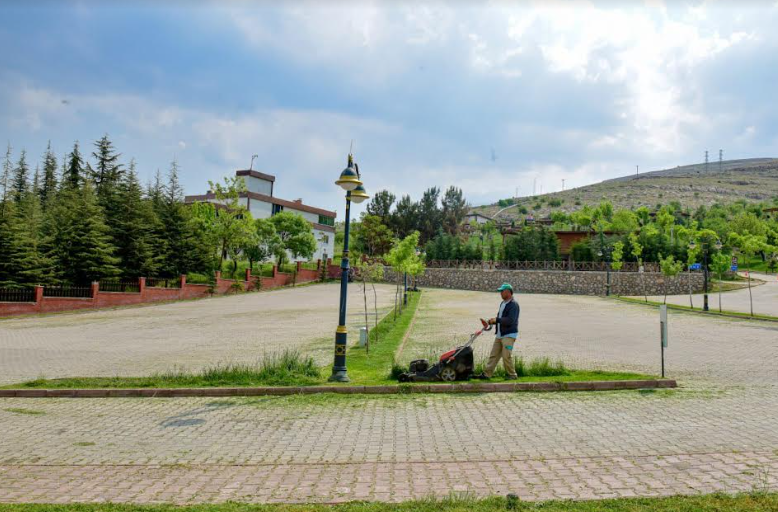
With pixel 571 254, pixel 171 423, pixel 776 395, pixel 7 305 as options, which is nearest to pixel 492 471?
pixel 171 423

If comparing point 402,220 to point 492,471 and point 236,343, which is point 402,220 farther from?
point 492,471

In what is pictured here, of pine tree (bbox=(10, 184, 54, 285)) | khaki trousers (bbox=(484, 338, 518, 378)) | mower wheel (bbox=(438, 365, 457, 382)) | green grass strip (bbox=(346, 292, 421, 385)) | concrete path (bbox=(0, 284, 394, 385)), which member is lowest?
concrete path (bbox=(0, 284, 394, 385))

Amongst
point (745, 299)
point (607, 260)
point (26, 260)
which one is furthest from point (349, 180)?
point (607, 260)

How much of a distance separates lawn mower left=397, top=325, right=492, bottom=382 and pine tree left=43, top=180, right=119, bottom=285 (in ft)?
89.2

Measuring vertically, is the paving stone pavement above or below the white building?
below

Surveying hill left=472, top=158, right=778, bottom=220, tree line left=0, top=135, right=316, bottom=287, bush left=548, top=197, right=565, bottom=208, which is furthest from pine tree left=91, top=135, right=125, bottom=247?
bush left=548, top=197, right=565, bottom=208

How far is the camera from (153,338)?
16953 mm

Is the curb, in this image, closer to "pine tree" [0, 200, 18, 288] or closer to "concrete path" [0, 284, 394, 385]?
"concrete path" [0, 284, 394, 385]

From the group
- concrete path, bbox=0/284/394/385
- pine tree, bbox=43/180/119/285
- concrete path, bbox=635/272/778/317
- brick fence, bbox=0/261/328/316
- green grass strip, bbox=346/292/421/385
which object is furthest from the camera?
concrete path, bbox=635/272/778/317

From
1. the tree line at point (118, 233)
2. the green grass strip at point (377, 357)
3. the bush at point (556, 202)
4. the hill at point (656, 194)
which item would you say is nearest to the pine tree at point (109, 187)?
the tree line at point (118, 233)

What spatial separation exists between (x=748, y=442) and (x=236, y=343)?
13144 mm

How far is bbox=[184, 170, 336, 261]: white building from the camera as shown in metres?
56.5

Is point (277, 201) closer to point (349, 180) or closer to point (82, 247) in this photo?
point (82, 247)

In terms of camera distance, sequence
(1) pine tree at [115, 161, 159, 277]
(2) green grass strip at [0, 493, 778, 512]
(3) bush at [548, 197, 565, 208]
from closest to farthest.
→ 1. (2) green grass strip at [0, 493, 778, 512]
2. (1) pine tree at [115, 161, 159, 277]
3. (3) bush at [548, 197, 565, 208]
